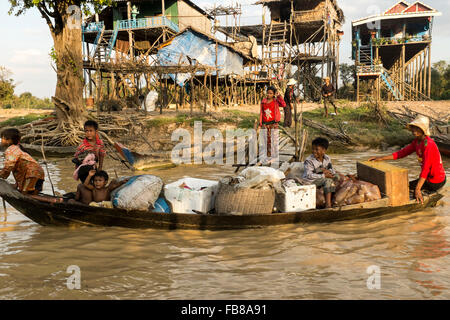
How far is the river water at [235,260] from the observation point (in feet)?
11.0

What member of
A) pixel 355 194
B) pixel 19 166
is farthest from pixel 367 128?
pixel 19 166

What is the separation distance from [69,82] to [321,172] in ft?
31.2

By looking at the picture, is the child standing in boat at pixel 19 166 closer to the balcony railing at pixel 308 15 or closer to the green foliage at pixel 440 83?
the balcony railing at pixel 308 15

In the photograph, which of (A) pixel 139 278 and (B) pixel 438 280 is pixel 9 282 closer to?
(A) pixel 139 278

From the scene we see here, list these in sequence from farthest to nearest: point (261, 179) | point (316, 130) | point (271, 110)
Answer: point (316, 130) < point (271, 110) < point (261, 179)

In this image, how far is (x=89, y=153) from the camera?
532 cm

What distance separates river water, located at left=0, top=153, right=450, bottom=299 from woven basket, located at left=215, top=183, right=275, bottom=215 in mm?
320

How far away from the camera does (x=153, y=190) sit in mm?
4785

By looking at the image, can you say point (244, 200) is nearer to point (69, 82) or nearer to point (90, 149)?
point (90, 149)

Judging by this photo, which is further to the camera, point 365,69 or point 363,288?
point 365,69

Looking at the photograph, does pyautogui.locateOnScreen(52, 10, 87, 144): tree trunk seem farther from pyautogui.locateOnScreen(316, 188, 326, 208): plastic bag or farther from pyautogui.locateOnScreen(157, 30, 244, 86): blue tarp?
pyautogui.locateOnScreen(316, 188, 326, 208): plastic bag

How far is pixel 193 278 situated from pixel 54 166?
857 cm

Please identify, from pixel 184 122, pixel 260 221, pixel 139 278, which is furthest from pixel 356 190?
pixel 184 122

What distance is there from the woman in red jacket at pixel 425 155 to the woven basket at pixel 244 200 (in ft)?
6.86
